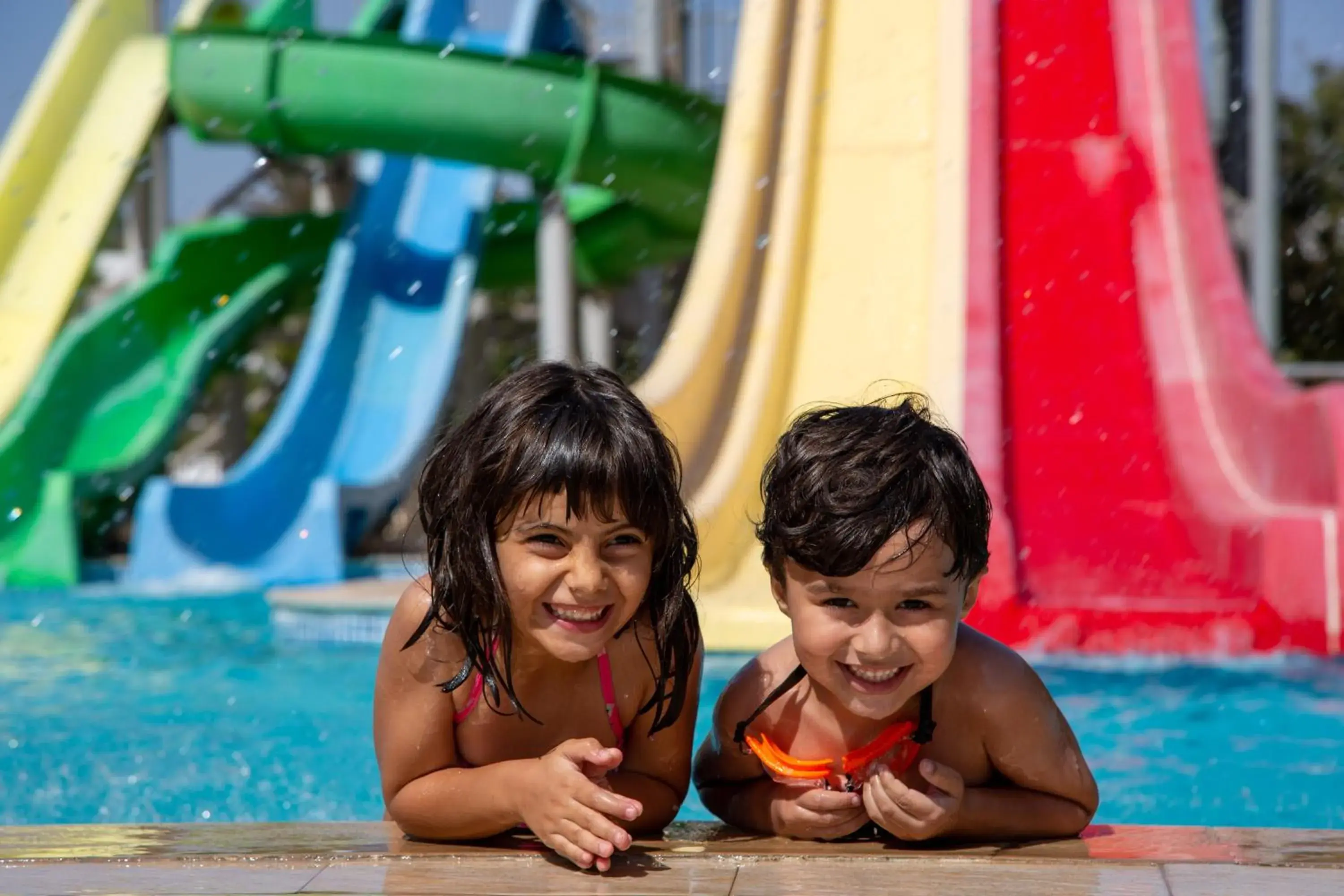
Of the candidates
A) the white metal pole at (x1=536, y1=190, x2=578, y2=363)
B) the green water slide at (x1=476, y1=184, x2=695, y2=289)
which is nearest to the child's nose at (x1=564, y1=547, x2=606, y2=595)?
the white metal pole at (x1=536, y1=190, x2=578, y2=363)

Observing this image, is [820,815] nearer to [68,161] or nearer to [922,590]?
[922,590]

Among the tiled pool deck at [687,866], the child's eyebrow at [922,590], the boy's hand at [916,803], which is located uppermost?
the child's eyebrow at [922,590]

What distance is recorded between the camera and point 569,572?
1.90 m

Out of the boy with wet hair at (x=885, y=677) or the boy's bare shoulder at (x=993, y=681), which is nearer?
the boy with wet hair at (x=885, y=677)

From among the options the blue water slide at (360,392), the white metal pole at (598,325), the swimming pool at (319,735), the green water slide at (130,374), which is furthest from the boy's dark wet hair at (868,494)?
the white metal pole at (598,325)

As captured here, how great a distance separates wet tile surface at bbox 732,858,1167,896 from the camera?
68.1 inches

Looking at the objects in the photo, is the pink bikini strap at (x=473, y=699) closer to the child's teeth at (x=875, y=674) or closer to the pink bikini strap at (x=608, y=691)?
the pink bikini strap at (x=608, y=691)

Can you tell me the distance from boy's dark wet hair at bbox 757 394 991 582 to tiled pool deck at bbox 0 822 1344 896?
0.36 meters

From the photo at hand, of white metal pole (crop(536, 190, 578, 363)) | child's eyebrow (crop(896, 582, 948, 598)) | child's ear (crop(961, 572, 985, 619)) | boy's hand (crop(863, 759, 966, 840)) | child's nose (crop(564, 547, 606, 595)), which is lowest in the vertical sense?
boy's hand (crop(863, 759, 966, 840))

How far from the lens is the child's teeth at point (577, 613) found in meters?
1.93

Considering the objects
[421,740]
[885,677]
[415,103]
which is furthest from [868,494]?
[415,103]

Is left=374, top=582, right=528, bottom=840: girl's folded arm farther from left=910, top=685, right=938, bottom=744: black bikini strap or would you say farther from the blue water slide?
the blue water slide

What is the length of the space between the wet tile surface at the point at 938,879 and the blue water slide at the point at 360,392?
293 inches

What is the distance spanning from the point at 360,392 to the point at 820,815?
29.0ft
